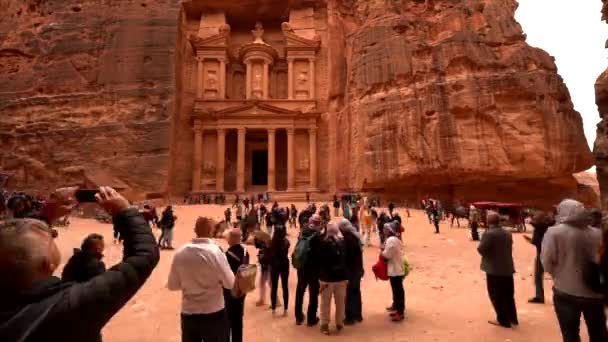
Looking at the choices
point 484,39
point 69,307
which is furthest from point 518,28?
point 69,307

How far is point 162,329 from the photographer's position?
19.6 ft

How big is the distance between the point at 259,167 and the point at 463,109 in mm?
19380

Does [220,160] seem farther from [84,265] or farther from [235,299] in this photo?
[84,265]

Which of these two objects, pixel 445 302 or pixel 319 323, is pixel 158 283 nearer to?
pixel 319 323

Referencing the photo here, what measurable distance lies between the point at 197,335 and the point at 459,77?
2475 centimetres

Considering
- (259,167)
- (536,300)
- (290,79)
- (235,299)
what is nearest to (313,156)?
(259,167)

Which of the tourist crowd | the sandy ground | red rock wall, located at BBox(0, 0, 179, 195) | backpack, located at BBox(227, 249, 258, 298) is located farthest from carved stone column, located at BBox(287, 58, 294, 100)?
backpack, located at BBox(227, 249, 258, 298)

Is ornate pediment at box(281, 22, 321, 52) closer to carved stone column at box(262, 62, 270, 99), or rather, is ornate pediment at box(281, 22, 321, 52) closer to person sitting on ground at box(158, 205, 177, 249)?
carved stone column at box(262, 62, 270, 99)

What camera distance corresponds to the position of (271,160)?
32188mm

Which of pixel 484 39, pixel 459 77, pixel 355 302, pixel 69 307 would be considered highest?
pixel 484 39

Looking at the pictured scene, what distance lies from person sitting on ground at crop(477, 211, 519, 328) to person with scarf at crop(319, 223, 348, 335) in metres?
2.11

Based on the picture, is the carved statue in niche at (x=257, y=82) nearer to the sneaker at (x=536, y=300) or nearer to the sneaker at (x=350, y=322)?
the sneaker at (x=536, y=300)

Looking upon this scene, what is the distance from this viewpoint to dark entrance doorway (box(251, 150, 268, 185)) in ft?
119

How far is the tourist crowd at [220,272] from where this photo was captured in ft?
4.75
